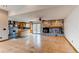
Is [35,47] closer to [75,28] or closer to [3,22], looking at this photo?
[75,28]

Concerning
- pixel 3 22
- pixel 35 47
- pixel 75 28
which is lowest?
pixel 35 47

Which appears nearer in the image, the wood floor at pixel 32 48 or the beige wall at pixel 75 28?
the beige wall at pixel 75 28

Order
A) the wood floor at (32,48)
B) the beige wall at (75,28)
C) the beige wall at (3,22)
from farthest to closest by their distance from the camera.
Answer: the beige wall at (3,22)
the wood floor at (32,48)
the beige wall at (75,28)

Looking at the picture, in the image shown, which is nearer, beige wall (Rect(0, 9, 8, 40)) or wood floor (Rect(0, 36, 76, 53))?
wood floor (Rect(0, 36, 76, 53))

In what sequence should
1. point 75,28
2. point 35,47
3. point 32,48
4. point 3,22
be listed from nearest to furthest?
point 75,28, point 32,48, point 35,47, point 3,22

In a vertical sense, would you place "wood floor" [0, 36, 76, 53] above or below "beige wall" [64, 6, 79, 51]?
below

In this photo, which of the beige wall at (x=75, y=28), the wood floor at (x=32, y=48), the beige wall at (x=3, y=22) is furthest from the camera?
the beige wall at (x=3, y=22)

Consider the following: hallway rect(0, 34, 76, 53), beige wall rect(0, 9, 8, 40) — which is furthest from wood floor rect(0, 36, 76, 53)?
beige wall rect(0, 9, 8, 40)

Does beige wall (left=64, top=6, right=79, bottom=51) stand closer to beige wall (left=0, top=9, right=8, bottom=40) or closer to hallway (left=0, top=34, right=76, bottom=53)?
hallway (left=0, top=34, right=76, bottom=53)

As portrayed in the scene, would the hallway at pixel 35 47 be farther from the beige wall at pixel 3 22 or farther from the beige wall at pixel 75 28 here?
the beige wall at pixel 3 22

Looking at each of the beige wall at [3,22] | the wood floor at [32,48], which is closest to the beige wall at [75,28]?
the wood floor at [32,48]

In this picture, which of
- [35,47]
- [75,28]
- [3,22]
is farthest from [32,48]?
[3,22]

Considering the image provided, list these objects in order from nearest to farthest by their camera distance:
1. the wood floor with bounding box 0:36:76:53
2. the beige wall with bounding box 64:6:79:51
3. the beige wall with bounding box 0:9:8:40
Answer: the beige wall with bounding box 64:6:79:51, the wood floor with bounding box 0:36:76:53, the beige wall with bounding box 0:9:8:40
